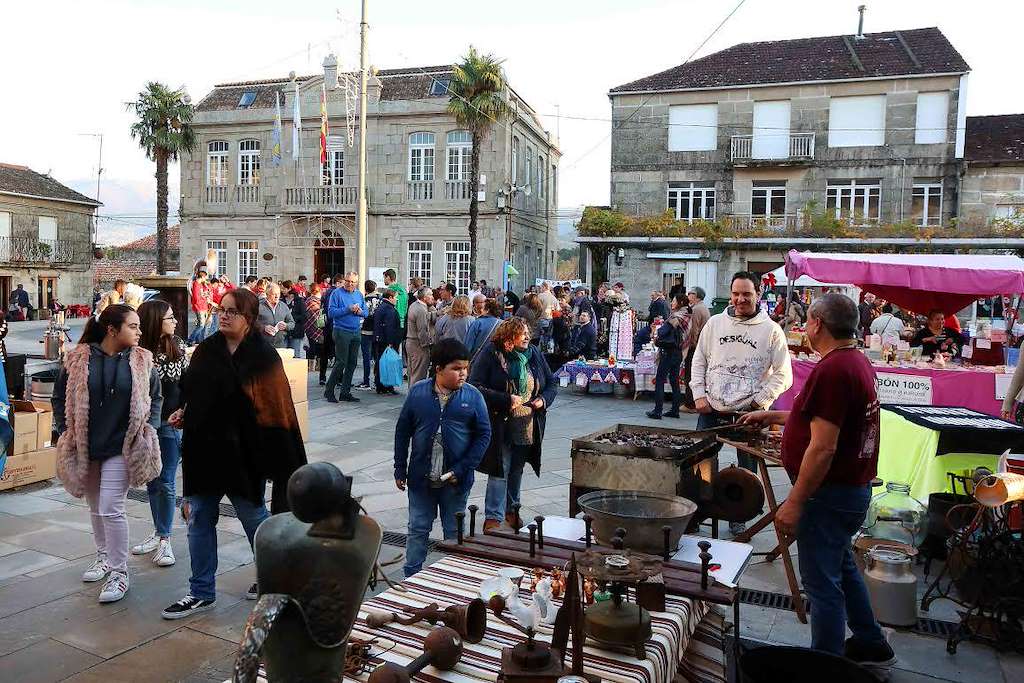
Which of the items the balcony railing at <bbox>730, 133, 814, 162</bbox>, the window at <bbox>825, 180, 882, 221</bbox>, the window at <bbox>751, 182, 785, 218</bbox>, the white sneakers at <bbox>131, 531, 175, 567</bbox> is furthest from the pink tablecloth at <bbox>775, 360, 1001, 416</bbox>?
the balcony railing at <bbox>730, 133, 814, 162</bbox>

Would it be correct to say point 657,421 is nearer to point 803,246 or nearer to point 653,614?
point 653,614

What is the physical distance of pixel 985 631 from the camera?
167 inches

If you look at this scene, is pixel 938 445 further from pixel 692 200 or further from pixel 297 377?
pixel 692 200

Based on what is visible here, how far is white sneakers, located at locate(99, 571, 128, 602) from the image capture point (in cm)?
445

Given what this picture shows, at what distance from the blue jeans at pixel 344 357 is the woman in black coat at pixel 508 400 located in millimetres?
6444

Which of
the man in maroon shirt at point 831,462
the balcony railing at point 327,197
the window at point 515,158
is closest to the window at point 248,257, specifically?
the balcony railing at point 327,197

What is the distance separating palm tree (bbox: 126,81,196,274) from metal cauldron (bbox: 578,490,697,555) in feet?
103

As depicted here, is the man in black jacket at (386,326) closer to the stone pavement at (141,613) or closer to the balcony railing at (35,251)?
the stone pavement at (141,613)

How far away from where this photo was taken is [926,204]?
88.1 ft

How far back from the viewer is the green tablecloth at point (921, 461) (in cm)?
580

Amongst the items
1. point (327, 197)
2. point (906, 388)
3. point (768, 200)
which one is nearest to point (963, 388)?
point (906, 388)

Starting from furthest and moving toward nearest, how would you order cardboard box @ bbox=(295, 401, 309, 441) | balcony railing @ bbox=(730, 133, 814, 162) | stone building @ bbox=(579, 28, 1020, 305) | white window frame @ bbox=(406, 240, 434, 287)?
white window frame @ bbox=(406, 240, 434, 287) → balcony railing @ bbox=(730, 133, 814, 162) → stone building @ bbox=(579, 28, 1020, 305) → cardboard box @ bbox=(295, 401, 309, 441)

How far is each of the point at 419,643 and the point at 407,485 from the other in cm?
193

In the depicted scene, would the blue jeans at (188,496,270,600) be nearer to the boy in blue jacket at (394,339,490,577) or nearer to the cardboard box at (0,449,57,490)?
the boy in blue jacket at (394,339,490,577)
